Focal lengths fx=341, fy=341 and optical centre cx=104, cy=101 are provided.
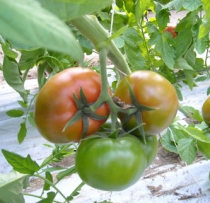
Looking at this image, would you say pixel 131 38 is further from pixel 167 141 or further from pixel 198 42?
pixel 167 141

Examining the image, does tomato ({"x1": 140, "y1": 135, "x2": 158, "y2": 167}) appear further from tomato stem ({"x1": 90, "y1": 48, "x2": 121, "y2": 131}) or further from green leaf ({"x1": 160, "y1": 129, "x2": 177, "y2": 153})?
green leaf ({"x1": 160, "y1": 129, "x2": 177, "y2": 153})

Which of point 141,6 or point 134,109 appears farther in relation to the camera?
point 141,6

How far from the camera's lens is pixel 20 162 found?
0.54m

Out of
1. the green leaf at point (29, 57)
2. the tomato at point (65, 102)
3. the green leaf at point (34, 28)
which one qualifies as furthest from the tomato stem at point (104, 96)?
the green leaf at point (29, 57)

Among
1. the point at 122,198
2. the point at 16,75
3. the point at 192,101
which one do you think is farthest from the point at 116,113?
the point at 192,101

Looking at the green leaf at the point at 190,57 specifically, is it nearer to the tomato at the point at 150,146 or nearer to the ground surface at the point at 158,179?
the ground surface at the point at 158,179

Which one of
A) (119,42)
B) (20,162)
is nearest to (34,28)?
(20,162)

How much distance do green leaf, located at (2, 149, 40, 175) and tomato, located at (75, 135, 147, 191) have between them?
4.8 inches

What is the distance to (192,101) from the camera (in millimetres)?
1752

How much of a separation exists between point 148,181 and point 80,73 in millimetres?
869

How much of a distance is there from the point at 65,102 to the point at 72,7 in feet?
0.91

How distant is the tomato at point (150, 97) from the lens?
1.50 feet

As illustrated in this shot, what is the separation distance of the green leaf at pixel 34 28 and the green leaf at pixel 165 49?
75cm

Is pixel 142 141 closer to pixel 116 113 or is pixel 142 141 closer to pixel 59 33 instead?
pixel 116 113
